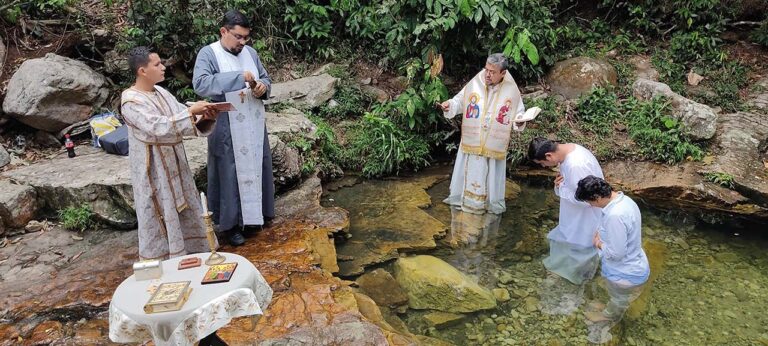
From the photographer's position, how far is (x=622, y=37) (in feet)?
32.2

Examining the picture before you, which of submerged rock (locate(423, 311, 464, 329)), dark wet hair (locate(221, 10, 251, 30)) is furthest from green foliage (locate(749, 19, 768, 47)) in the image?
dark wet hair (locate(221, 10, 251, 30))

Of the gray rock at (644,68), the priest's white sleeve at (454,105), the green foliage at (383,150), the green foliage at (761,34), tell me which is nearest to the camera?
the priest's white sleeve at (454,105)

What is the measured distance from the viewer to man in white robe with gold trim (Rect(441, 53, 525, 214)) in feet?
18.7

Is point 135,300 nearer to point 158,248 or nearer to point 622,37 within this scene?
point 158,248

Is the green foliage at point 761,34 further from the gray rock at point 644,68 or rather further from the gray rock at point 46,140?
the gray rock at point 46,140

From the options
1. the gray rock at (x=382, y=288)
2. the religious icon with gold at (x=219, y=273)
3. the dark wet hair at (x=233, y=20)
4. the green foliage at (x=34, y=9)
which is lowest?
the gray rock at (x=382, y=288)

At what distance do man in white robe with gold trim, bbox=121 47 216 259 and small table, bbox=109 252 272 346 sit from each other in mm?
1194

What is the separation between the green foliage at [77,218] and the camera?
17.3 feet

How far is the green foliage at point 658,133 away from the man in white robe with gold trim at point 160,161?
6.33 m

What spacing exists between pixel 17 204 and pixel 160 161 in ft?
7.98

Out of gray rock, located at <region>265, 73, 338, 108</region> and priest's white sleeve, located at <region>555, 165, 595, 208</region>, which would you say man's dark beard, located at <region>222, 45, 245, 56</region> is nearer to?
priest's white sleeve, located at <region>555, 165, 595, 208</region>

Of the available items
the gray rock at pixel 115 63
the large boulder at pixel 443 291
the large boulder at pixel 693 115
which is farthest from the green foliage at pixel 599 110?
the gray rock at pixel 115 63

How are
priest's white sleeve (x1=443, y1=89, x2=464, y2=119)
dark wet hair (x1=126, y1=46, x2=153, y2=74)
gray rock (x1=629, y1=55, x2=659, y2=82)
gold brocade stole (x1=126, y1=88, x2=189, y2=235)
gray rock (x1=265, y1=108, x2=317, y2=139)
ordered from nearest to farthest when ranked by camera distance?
dark wet hair (x1=126, y1=46, x2=153, y2=74)
gold brocade stole (x1=126, y1=88, x2=189, y2=235)
priest's white sleeve (x1=443, y1=89, x2=464, y2=119)
gray rock (x1=265, y1=108, x2=317, y2=139)
gray rock (x1=629, y1=55, x2=659, y2=82)

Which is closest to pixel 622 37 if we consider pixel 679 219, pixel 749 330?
pixel 679 219
